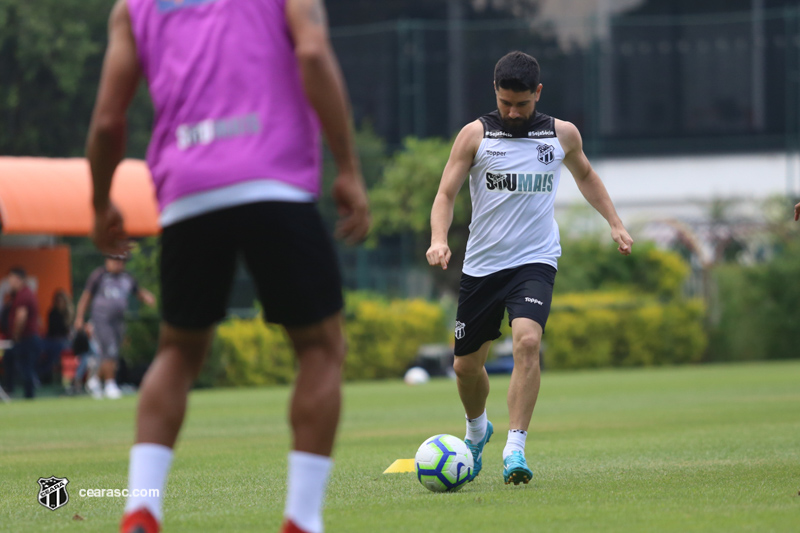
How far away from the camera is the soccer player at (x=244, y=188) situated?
398 centimetres

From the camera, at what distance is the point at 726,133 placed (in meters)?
41.8

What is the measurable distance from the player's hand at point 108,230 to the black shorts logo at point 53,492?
1.91 meters

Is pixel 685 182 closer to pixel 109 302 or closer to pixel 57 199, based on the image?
pixel 57 199

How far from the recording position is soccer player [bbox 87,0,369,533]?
398 centimetres

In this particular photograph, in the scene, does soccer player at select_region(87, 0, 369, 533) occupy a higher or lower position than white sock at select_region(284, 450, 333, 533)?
higher

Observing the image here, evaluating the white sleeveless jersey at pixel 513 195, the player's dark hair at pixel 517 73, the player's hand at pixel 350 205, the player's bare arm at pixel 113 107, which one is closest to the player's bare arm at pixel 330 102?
the player's hand at pixel 350 205

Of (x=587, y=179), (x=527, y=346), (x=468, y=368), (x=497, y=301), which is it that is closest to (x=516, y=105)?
(x=587, y=179)

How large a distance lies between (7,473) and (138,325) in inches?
584

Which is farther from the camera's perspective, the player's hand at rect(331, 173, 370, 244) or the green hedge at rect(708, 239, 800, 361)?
the green hedge at rect(708, 239, 800, 361)

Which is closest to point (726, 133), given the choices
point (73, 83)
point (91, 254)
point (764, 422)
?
point (73, 83)

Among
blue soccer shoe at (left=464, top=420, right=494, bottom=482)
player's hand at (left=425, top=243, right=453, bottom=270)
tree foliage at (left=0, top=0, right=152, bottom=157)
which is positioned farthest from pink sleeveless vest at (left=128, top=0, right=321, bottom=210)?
tree foliage at (left=0, top=0, right=152, bottom=157)

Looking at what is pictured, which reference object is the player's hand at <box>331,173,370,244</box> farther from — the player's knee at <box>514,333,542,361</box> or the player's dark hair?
the player's dark hair

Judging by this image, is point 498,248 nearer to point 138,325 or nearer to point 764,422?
point 764,422

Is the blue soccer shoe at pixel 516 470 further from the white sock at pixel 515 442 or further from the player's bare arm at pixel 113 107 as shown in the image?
the player's bare arm at pixel 113 107
